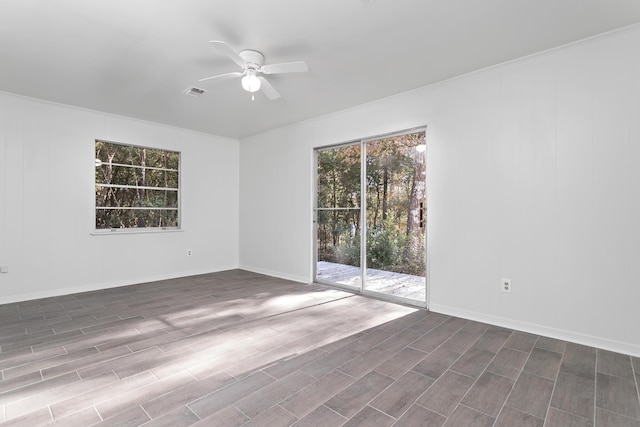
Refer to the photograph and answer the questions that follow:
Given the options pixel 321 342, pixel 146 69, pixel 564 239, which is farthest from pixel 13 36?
pixel 564 239

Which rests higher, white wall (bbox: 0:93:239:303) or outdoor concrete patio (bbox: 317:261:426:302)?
white wall (bbox: 0:93:239:303)

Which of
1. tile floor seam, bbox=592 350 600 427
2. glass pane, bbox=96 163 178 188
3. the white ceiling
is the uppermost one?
the white ceiling

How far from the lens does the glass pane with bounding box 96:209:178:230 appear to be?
4820 millimetres

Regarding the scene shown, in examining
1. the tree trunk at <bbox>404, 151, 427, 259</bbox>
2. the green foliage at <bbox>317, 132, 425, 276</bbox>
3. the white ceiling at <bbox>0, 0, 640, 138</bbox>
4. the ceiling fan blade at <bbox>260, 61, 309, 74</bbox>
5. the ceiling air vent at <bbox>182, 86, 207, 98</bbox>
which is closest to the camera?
the white ceiling at <bbox>0, 0, 640, 138</bbox>

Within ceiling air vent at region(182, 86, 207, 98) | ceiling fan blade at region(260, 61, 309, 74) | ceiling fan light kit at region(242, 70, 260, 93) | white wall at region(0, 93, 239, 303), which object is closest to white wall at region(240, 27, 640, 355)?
ceiling fan blade at region(260, 61, 309, 74)

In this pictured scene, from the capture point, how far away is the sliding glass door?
3.96m

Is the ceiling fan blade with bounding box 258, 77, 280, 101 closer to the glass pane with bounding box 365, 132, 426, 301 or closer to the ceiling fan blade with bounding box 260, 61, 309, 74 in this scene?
the ceiling fan blade with bounding box 260, 61, 309, 74

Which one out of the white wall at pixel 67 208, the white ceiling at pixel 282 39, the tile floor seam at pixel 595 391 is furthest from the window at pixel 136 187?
the tile floor seam at pixel 595 391

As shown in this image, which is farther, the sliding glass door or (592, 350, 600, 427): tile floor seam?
the sliding glass door

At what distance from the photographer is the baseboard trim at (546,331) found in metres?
2.56

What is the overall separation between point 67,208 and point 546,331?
5891 mm

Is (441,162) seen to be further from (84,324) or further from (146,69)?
(84,324)

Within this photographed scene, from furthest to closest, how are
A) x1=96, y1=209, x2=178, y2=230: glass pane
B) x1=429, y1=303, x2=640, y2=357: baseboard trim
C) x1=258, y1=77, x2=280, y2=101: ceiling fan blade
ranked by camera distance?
x1=96, y1=209, x2=178, y2=230: glass pane < x1=258, y1=77, x2=280, y2=101: ceiling fan blade < x1=429, y1=303, x2=640, y2=357: baseboard trim

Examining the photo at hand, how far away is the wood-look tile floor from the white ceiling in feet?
8.51
